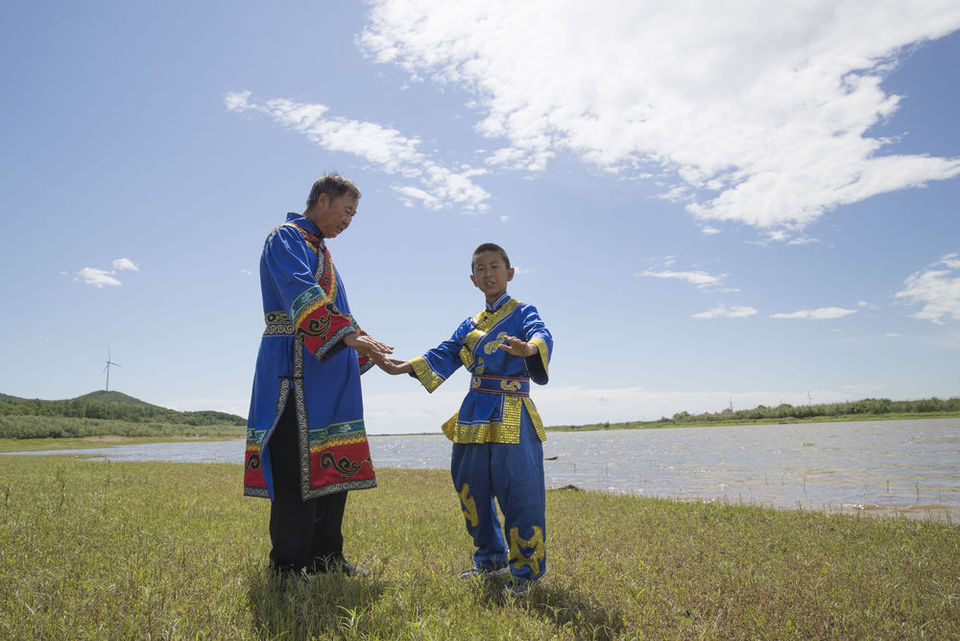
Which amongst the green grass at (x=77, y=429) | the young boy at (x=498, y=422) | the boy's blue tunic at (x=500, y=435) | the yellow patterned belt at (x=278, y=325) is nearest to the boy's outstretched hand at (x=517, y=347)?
the young boy at (x=498, y=422)

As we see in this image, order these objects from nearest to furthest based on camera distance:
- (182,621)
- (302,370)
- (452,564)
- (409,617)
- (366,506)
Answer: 1. (182,621)
2. (409,617)
3. (302,370)
4. (452,564)
5. (366,506)

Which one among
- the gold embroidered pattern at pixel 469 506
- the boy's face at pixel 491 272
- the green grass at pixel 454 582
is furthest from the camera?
the boy's face at pixel 491 272

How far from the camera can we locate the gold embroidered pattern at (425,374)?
404 centimetres

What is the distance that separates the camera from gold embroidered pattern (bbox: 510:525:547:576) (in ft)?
11.5

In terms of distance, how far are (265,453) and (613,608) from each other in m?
2.22

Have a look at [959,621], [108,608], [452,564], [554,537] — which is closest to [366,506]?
[554,537]

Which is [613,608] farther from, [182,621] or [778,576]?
[182,621]

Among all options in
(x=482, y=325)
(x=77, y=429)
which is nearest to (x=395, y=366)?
(x=482, y=325)

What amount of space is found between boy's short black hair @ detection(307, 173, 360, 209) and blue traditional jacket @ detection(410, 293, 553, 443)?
4.15ft

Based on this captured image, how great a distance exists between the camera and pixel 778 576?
393cm

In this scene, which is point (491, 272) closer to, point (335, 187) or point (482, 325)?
point (482, 325)

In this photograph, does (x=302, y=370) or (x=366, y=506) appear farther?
(x=366, y=506)

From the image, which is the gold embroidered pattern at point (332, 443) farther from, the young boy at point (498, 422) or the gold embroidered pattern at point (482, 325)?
the gold embroidered pattern at point (482, 325)

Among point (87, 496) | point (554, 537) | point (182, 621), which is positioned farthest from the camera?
point (87, 496)
